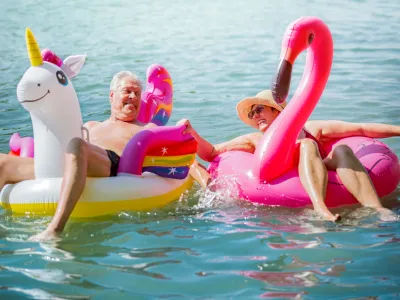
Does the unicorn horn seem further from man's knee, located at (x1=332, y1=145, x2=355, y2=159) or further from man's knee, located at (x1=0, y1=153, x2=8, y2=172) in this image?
man's knee, located at (x1=332, y1=145, x2=355, y2=159)

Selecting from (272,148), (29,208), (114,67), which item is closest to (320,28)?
(272,148)

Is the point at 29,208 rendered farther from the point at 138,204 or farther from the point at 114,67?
the point at 114,67

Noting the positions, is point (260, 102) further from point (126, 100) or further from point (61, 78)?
point (61, 78)

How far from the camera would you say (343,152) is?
4.32 meters

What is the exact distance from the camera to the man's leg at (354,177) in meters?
4.18

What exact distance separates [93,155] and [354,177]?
1.54m

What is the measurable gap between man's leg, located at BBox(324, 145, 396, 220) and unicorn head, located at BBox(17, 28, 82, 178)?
5.27ft

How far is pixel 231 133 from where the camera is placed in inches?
261

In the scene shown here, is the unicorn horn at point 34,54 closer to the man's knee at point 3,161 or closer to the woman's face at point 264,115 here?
the man's knee at point 3,161

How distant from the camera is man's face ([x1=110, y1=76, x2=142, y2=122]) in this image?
188 inches

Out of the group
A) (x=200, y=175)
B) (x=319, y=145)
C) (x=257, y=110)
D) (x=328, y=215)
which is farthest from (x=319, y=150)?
(x=200, y=175)

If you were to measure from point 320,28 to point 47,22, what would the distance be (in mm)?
10971

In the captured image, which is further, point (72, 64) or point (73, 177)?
point (72, 64)

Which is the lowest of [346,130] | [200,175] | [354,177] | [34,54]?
[200,175]
